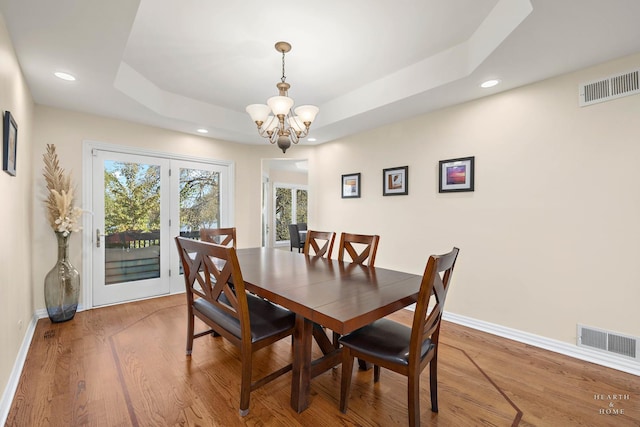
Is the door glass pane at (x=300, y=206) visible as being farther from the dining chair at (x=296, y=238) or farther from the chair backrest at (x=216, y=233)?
the chair backrest at (x=216, y=233)

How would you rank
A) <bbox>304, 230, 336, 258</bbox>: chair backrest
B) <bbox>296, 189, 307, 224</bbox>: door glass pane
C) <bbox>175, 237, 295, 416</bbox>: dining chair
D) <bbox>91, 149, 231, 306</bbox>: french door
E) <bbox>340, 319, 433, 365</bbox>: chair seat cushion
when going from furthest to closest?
<bbox>296, 189, 307, 224</bbox>: door glass pane → <bbox>91, 149, 231, 306</bbox>: french door → <bbox>304, 230, 336, 258</bbox>: chair backrest → <bbox>175, 237, 295, 416</bbox>: dining chair → <bbox>340, 319, 433, 365</bbox>: chair seat cushion

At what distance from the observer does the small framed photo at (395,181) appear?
11.3ft

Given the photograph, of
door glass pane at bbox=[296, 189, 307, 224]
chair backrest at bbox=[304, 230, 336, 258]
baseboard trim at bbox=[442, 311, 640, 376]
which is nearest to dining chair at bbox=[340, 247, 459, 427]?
chair backrest at bbox=[304, 230, 336, 258]

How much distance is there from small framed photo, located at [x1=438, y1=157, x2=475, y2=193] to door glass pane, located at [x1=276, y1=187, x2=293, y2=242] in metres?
5.53

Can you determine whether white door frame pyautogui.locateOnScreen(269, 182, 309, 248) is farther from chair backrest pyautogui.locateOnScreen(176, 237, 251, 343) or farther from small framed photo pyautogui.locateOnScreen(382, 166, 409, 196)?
chair backrest pyautogui.locateOnScreen(176, 237, 251, 343)

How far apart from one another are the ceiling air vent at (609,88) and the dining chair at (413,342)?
1.89 metres

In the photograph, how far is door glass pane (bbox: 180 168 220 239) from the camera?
13.2 ft

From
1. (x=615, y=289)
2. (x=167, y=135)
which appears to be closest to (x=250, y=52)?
(x=167, y=135)

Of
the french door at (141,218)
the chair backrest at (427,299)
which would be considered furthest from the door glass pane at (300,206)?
the chair backrest at (427,299)

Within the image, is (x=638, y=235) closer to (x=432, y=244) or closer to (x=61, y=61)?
(x=432, y=244)

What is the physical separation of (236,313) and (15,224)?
75.9 inches

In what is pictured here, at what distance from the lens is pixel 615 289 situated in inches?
84.8

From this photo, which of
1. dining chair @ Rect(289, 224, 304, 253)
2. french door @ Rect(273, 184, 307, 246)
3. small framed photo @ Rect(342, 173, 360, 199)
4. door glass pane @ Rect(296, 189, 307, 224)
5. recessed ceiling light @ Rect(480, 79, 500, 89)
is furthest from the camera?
door glass pane @ Rect(296, 189, 307, 224)

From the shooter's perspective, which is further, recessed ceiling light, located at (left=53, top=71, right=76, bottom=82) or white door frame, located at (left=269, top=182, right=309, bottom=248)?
white door frame, located at (left=269, top=182, right=309, bottom=248)
